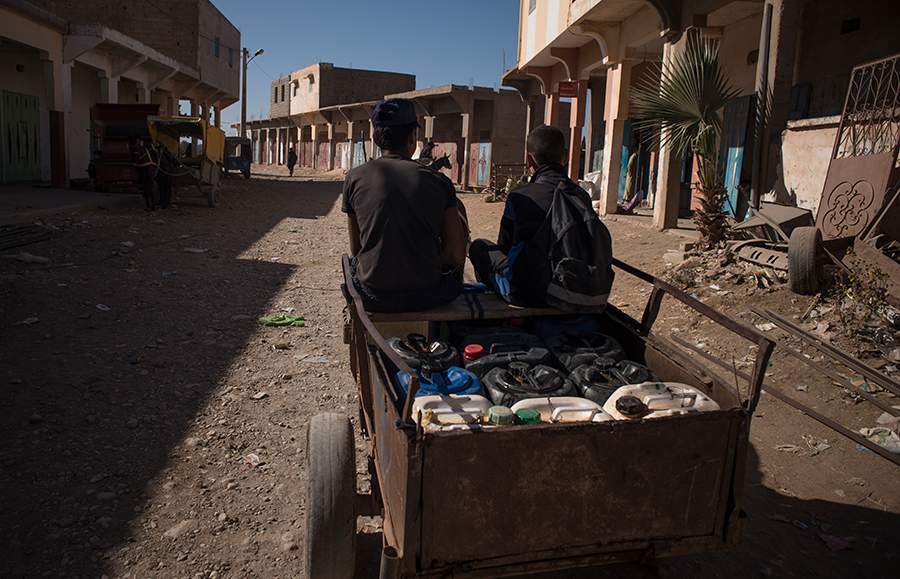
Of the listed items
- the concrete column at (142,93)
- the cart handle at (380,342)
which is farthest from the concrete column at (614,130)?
the concrete column at (142,93)

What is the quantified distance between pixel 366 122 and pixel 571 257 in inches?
1422

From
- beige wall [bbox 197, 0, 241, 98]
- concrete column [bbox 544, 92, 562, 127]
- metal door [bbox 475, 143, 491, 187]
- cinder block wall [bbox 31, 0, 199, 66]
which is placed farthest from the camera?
beige wall [bbox 197, 0, 241, 98]

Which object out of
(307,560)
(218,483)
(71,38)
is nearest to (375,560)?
(307,560)

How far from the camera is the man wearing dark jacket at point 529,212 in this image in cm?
314

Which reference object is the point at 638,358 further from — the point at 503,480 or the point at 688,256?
the point at 688,256

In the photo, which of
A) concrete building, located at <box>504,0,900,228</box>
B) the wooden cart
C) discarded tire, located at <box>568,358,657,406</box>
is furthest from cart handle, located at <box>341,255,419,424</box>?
concrete building, located at <box>504,0,900,228</box>

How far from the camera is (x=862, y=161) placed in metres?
6.16

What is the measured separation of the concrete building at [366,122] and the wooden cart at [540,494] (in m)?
8.18

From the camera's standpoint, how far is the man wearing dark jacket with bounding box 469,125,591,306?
10.3 feet

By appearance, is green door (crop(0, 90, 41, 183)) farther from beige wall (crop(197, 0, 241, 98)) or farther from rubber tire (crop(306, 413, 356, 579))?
rubber tire (crop(306, 413, 356, 579))

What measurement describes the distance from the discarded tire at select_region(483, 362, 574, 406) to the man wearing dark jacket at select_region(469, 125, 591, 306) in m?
0.54

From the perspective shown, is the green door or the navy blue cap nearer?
the navy blue cap

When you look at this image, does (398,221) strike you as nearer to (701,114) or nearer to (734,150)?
(701,114)

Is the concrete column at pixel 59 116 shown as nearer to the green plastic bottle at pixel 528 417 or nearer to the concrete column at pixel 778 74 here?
the concrete column at pixel 778 74
